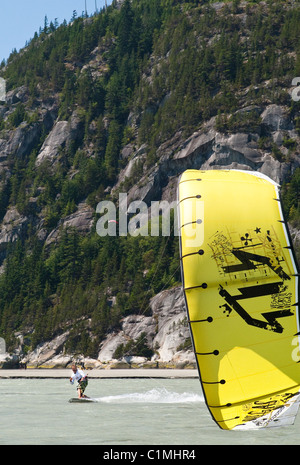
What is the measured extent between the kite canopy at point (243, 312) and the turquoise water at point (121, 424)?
1281mm

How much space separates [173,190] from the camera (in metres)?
128

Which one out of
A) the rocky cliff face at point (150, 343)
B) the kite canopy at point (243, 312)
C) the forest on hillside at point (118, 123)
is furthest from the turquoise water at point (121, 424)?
the forest on hillside at point (118, 123)

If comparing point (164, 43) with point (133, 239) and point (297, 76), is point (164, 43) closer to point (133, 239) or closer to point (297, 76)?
point (297, 76)

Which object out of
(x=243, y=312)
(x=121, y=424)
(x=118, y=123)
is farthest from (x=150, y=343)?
(x=243, y=312)

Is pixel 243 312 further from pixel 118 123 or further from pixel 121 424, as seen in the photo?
pixel 118 123

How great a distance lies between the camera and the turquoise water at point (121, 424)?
22531mm

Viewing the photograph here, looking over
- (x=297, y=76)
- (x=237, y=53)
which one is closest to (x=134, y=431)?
(x=297, y=76)

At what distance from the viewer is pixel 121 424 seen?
27281mm

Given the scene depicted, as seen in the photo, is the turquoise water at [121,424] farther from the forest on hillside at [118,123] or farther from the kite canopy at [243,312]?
the forest on hillside at [118,123]

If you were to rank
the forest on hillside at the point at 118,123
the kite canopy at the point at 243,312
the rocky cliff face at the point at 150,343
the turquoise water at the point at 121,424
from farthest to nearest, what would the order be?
the forest on hillside at the point at 118,123, the rocky cliff face at the point at 150,343, the turquoise water at the point at 121,424, the kite canopy at the point at 243,312

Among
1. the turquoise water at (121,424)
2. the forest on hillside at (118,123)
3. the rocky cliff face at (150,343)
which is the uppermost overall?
the forest on hillside at (118,123)

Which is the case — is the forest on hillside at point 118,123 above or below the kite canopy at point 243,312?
above

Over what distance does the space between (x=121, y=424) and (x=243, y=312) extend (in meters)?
8.50
